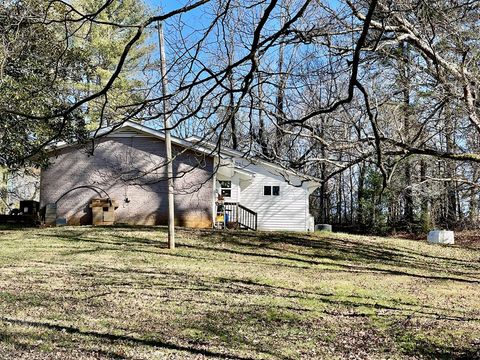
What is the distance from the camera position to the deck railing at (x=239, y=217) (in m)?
19.1

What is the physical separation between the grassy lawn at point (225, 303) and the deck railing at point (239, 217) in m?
5.40

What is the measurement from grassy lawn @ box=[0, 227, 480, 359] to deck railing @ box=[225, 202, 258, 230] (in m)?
5.40

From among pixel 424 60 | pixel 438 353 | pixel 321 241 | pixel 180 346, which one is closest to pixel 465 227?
pixel 321 241

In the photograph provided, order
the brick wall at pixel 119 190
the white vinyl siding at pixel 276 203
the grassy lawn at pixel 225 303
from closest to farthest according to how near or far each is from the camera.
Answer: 1. the grassy lawn at pixel 225 303
2. the brick wall at pixel 119 190
3. the white vinyl siding at pixel 276 203

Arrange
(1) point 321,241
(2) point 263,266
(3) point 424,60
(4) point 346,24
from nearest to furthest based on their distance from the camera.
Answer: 1. (4) point 346,24
2. (3) point 424,60
3. (2) point 263,266
4. (1) point 321,241

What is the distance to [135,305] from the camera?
6.52 meters

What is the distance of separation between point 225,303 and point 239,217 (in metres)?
12.7

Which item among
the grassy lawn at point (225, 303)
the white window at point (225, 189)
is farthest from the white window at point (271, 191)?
the grassy lawn at point (225, 303)

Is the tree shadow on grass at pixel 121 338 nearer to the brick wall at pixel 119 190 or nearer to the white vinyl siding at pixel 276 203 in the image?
the brick wall at pixel 119 190

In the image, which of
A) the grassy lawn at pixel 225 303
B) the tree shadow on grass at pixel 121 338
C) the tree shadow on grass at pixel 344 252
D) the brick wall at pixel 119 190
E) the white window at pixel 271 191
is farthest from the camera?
the white window at pixel 271 191

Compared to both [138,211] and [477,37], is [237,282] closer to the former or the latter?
[477,37]

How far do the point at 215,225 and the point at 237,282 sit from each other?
33.8ft

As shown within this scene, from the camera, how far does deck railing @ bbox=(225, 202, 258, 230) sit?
19133 millimetres

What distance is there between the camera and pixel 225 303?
687 centimetres
